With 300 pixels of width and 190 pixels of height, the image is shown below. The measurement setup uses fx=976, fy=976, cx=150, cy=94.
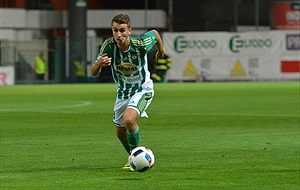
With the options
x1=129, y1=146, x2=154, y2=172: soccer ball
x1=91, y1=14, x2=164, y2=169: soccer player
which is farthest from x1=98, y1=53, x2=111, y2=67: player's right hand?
x1=129, y1=146, x2=154, y2=172: soccer ball

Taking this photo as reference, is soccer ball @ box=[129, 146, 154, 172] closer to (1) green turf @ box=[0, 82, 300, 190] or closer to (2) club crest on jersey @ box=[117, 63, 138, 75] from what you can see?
(1) green turf @ box=[0, 82, 300, 190]

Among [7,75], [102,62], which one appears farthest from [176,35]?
[102,62]

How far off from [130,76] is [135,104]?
421 millimetres

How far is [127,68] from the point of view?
1279cm

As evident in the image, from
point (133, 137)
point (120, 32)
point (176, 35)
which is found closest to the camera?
point (120, 32)

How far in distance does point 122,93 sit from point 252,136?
572 centimetres

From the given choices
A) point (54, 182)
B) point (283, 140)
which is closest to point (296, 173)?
point (54, 182)

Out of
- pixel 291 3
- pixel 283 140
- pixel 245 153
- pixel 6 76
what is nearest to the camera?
pixel 245 153

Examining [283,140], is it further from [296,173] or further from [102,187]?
[102,187]

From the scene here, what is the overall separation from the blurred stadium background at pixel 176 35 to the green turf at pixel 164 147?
24.3 meters

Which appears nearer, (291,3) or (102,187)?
(102,187)

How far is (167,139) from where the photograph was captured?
17688 mm

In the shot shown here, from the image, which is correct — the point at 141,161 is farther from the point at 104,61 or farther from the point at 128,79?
the point at 128,79

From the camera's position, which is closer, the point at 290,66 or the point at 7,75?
the point at 7,75
